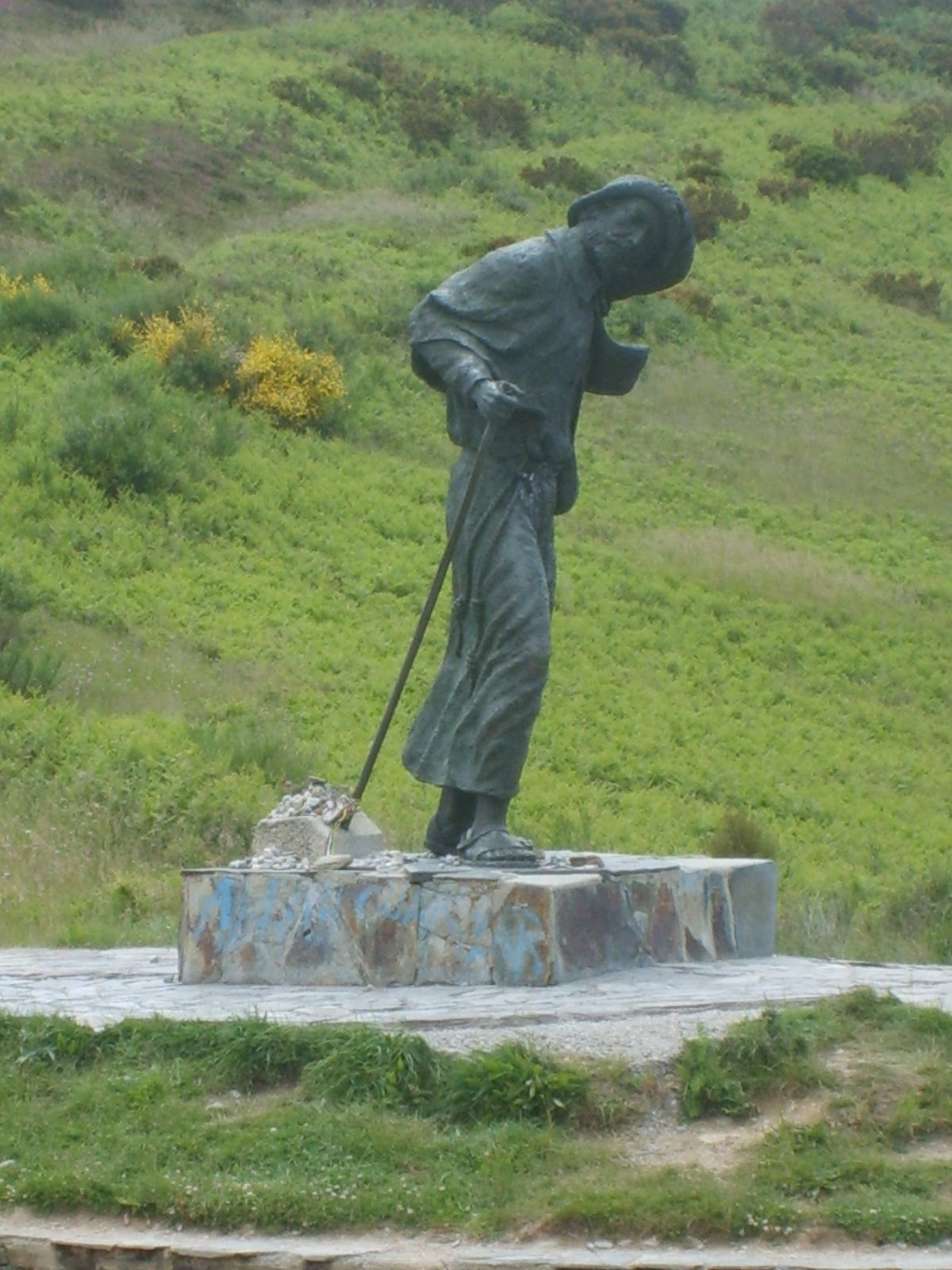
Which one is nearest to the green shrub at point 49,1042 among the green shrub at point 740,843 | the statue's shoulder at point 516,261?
the statue's shoulder at point 516,261

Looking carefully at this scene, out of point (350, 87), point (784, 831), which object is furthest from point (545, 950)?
point (350, 87)

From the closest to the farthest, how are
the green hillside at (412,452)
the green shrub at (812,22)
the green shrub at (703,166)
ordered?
the green hillside at (412,452) < the green shrub at (703,166) < the green shrub at (812,22)

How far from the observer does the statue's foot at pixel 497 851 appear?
7605 mm

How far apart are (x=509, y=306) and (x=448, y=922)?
230 cm

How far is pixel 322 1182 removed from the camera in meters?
5.19

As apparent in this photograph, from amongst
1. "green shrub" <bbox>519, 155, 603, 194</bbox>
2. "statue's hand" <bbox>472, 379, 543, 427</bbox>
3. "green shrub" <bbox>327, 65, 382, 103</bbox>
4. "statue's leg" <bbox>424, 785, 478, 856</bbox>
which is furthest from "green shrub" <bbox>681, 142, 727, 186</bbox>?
"statue's leg" <bbox>424, 785, 478, 856</bbox>

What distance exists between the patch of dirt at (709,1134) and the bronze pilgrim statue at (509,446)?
211 cm

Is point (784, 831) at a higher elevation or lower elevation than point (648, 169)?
lower

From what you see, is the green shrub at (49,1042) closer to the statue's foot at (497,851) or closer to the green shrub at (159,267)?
the statue's foot at (497,851)

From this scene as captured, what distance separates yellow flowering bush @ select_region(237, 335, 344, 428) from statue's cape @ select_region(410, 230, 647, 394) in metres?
19.5

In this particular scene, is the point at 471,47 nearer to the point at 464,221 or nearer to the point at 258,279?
the point at 464,221

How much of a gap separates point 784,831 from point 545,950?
1076 cm

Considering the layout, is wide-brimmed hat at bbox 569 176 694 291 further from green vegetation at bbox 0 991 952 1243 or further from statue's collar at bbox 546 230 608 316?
green vegetation at bbox 0 991 952 1243

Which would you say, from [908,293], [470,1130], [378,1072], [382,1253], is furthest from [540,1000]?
[908,293]
